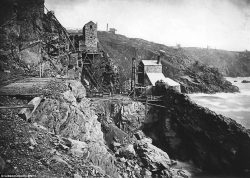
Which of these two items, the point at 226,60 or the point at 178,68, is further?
the point at 226,60

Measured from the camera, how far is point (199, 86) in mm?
57219

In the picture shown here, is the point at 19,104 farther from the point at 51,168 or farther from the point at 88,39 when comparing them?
the point at 88,39

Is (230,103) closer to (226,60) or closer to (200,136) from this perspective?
(200,136)

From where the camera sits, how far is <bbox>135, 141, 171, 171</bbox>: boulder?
20.3 m

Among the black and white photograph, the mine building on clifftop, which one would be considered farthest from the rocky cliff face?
the mine building on clifftop

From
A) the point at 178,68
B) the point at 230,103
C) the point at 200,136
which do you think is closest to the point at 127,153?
the point at 200,136

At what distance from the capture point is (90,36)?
3469cm

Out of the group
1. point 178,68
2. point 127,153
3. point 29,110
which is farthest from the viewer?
point 178,68

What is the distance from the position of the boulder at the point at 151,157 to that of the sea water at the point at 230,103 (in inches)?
732

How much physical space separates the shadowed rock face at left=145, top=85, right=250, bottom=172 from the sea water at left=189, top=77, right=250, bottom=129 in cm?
996

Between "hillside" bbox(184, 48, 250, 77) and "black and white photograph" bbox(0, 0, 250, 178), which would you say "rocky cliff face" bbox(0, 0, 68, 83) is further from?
"hillside" bbox(184, 48, 250, 77)

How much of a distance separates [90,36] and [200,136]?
21.7 meters

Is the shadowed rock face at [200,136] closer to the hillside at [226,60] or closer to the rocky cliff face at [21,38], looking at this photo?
the rocky cliff face at [21,38]

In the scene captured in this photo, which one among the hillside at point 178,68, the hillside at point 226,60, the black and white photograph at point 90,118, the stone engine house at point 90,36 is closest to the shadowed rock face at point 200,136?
the black and white photograph at point 90,118
